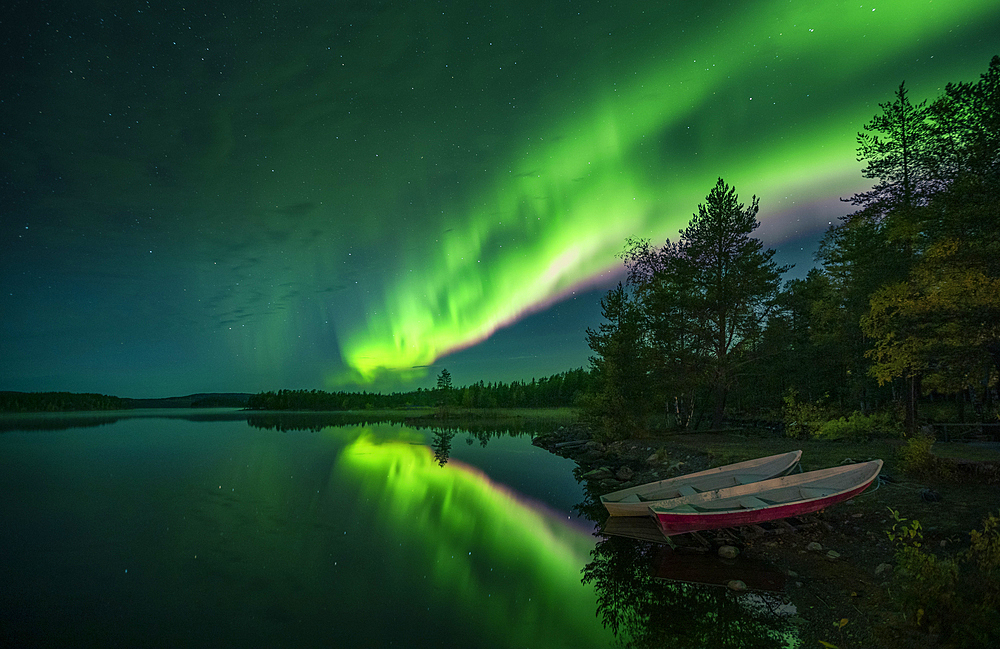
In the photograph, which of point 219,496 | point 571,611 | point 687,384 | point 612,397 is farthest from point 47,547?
point 687,384

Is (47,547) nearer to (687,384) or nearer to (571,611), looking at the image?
(571,611)

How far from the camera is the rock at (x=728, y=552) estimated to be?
45.4 feet

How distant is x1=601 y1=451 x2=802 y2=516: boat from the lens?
17.5 metres

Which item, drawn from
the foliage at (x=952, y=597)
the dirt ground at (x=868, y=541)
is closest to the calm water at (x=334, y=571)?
the dirt ground at (x=868, y=541)

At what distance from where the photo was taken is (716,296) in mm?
33000

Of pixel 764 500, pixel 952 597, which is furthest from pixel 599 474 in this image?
pixel 952 597

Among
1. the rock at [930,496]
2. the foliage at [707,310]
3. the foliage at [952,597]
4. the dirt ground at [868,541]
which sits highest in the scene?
the foliage at [707,310]

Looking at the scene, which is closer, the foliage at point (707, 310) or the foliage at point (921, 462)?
the foliage at point (921, 462)

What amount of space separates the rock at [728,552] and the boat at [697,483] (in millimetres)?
3032

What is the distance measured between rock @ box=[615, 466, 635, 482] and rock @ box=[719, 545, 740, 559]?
12.8m

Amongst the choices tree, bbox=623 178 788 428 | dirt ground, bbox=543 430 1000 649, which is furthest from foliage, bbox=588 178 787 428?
dirt ground, bbox=543 430 1000 649

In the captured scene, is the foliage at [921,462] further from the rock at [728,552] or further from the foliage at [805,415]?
the rock at [728,552]

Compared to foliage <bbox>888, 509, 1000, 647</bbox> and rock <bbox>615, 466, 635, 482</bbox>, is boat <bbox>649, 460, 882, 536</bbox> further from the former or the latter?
rock <bbox>615, 466, 635, 482</bbox>

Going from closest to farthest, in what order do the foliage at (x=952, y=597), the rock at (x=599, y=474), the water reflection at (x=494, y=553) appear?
the foliage at (x=952, y=597) < the water reflection at (x=494, y=553) < the rock at (x=599, y=474)
